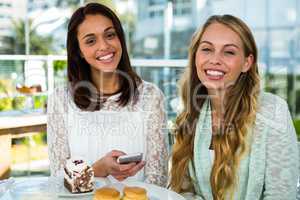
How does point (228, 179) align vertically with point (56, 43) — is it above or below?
below

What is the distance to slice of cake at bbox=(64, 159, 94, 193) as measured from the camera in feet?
3.74

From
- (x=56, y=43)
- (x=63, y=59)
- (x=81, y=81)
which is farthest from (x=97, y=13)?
(x=56, y=43)

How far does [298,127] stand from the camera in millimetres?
3045

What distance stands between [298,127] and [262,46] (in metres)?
1.34

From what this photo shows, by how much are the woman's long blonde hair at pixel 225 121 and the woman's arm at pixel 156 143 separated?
0.12 meters

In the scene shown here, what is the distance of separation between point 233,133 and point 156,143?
1.21 feet

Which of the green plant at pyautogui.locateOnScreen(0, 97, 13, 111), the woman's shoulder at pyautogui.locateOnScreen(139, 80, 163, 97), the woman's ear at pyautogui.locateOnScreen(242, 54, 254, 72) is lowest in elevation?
the green plant at pyautogui.locateOnScreen(0, 97, 13, 111)

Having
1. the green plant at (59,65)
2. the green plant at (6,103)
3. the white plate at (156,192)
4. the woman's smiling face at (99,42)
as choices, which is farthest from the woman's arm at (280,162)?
the green plant at (59,65)

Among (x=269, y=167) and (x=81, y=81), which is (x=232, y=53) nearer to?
(x=269, y=167)

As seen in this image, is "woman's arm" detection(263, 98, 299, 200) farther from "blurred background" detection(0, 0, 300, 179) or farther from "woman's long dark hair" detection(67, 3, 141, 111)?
"blurred background" detection(0, 0, 300, 179)

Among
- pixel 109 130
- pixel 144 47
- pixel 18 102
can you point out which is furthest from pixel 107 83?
pixel 144 47

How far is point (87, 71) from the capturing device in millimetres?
1789

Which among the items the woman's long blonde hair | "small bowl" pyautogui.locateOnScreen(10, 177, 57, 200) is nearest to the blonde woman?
the woman's long blonde hair

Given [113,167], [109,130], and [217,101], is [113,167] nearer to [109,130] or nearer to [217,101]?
[109,130]
